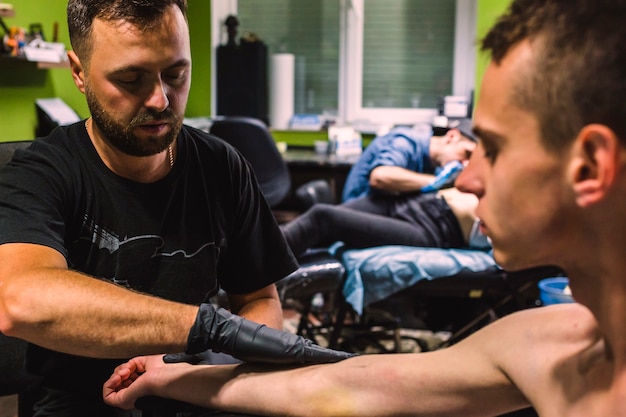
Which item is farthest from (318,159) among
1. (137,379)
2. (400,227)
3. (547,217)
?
(547,217)

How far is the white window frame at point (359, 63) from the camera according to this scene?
488 centimetres

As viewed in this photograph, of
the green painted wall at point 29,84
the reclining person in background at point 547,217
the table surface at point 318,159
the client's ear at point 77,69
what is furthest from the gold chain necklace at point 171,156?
the table surface at point 318,159

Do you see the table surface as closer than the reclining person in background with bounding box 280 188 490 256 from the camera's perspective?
No

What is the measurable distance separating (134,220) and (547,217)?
2.80 ft

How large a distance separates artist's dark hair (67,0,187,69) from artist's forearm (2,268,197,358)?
1.60 ft

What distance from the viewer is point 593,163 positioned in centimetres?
70

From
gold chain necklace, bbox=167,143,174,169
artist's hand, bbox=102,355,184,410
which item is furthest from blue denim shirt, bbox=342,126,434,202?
artist's hand, bbox=102,355,184,410

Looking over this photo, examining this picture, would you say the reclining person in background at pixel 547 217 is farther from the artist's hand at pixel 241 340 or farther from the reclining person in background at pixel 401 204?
the reclining person in background at pixel 401 204

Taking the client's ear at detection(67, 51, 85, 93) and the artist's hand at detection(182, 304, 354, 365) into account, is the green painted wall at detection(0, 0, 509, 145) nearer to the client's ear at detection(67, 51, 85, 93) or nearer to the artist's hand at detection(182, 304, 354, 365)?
the client's ear at detection(67, 51, 85, 93)

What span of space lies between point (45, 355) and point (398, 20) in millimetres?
4138

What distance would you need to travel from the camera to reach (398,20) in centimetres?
500

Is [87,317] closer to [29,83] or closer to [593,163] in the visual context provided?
[593,163]

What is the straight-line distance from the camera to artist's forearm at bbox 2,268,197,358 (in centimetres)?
108

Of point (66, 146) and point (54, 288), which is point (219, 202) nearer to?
point (66, 146)
